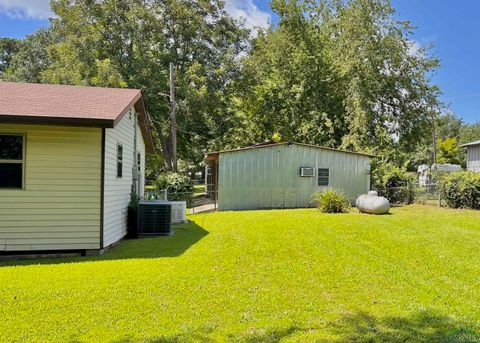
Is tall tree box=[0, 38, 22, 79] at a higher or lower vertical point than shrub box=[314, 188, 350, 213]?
higher

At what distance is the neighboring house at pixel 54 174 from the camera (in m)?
6.89

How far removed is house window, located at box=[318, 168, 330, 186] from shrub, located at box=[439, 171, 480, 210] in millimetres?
4466

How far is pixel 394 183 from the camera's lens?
17.4m

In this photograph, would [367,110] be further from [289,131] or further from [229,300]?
[229,300]

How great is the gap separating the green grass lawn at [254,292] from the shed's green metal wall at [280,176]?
6903 mm

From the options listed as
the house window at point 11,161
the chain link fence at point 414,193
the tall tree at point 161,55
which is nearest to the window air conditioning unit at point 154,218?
the house window at point 11,161

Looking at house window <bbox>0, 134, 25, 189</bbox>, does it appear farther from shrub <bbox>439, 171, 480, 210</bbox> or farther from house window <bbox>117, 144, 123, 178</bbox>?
shrub <bbox>439, 171, 480, 210</bbox>

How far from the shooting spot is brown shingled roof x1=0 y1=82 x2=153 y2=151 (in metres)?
6.69

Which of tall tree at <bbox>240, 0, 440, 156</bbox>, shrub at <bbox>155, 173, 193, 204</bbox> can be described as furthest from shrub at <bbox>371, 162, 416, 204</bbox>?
shrub at <bbox>155, 173, 193, 204</bbox>

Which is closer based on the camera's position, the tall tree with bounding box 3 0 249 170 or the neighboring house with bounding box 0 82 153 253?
the neighboring house with bounding box 0 82 153 253

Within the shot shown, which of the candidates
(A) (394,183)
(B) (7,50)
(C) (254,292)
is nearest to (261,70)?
(A) (394,183)

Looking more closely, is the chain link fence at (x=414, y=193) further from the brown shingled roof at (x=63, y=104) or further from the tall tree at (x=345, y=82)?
the brown shingled roof at (x=63, y=104)

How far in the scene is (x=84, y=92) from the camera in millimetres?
9102

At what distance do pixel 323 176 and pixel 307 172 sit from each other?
86cm
